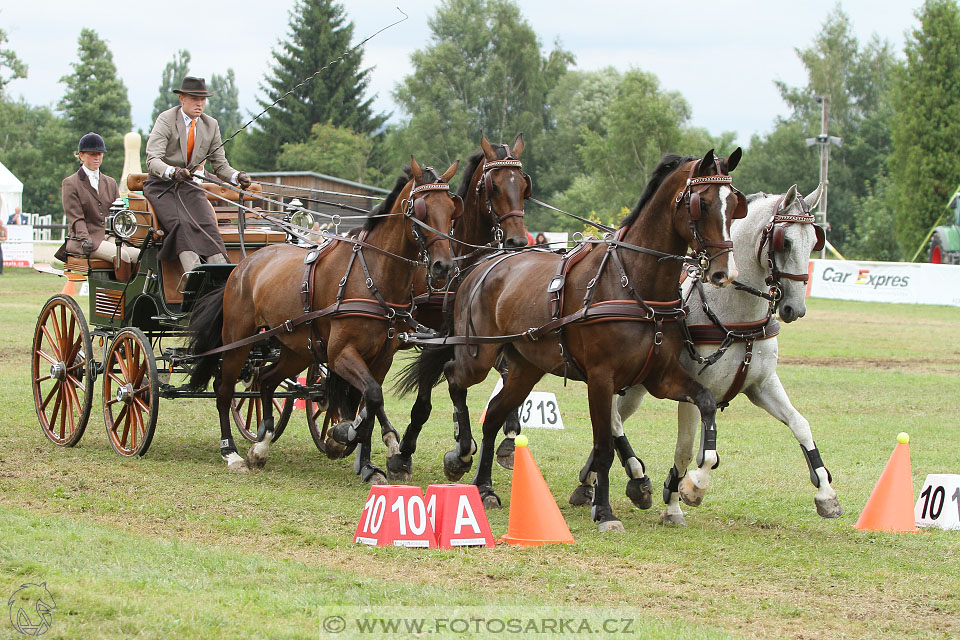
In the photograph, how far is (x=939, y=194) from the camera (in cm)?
4066

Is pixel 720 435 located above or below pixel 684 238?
below

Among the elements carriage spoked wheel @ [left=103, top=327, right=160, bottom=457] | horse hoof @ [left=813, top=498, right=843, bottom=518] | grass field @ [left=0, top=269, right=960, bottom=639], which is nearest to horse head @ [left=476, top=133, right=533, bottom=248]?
grass field @ [left=0, top=269, right=960, bottom=639]

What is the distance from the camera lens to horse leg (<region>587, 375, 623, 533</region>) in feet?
21.1

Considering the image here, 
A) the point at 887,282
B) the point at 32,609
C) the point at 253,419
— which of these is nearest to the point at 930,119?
the point at 887,282

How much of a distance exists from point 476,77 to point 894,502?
5193 centimetres

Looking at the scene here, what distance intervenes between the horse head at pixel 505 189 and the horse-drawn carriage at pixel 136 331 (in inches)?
82.5

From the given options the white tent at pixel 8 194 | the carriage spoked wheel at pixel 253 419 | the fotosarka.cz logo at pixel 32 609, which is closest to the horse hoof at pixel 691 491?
the fotosarka.cz logo at pixel 32 609

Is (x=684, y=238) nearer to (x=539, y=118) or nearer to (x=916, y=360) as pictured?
(x=916, y=360)

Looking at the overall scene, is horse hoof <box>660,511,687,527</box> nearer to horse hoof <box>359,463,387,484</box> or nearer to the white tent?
horse hoof <box>359,463,387,484</box>

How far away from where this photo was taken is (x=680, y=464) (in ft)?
23.1

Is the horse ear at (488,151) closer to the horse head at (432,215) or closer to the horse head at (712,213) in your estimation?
the horse head at (432,215)

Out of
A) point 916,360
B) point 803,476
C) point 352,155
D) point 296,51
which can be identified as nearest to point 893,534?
point 803,476

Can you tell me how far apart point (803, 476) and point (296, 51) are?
50.0 meters

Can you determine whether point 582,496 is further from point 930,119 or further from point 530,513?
point 930,119
